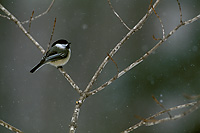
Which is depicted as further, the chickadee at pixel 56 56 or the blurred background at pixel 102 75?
the blurred background at pixel 102 75

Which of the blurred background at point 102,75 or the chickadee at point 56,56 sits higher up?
the blurred background at point 102,75

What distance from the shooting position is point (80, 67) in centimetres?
791

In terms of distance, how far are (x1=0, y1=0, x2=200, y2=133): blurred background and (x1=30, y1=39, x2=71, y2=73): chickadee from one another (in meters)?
3.32

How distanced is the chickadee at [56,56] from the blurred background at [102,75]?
3323 millimetres

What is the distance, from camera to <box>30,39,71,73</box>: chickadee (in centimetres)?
404

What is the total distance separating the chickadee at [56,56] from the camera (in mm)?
4035

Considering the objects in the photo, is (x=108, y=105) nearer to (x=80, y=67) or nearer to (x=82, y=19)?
(x=80, y=67)

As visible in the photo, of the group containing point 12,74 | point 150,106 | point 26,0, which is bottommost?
point 150,106

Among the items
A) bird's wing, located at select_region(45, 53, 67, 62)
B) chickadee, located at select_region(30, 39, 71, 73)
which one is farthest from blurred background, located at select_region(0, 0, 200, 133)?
bird's wing, located at select_region(45, 53, 67, 62)

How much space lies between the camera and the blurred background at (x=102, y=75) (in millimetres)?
7887

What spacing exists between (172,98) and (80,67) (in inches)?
98.3

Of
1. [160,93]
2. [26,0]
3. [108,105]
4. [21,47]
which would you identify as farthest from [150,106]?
[26,0]

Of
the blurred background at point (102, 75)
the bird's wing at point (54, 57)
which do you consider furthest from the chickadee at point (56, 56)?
the blurred background at point (102, 75)

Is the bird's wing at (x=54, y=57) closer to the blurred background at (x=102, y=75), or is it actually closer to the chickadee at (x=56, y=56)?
the chickadee at (x=56, y=56)
